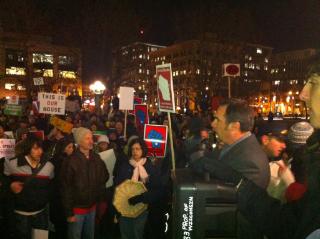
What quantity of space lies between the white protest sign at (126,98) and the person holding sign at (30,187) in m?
5.07

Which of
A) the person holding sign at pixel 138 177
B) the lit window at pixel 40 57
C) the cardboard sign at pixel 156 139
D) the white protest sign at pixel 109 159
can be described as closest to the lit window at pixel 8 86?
the lit window at pixel 40 57

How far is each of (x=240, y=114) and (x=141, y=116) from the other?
8.67 metres

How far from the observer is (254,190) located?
2055 mm

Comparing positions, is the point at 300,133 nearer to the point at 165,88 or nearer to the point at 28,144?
the point at 165,88

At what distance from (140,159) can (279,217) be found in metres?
4.43

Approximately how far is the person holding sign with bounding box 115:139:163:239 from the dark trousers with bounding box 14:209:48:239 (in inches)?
47.3

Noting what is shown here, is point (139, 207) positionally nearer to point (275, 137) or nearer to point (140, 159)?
point (140, 159)

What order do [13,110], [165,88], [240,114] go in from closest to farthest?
[240,114] → [165,88] → [13,110]

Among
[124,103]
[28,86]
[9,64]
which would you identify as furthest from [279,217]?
[9,64]

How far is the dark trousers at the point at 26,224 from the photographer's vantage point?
19.4ft

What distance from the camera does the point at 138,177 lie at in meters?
6.23

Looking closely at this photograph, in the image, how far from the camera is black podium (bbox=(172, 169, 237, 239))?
217cm

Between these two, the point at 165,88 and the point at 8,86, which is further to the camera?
the point at 8,86

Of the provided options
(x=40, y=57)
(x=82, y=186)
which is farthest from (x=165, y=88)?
(x=40, y=57)
